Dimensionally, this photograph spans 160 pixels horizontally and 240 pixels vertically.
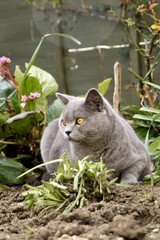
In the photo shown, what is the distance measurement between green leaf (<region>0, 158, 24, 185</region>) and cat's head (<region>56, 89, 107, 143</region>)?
61 centimetres

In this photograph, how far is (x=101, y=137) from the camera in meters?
3.92

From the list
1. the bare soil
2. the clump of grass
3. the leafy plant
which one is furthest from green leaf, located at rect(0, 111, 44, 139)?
the clump of grass

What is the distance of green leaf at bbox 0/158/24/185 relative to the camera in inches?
170

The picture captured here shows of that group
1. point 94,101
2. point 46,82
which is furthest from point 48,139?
point 46,82

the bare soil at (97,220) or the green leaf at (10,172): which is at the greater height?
the bare soil at (97,220)

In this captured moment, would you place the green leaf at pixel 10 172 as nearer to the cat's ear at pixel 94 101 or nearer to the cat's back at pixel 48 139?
the cat's back at pixel 48 139

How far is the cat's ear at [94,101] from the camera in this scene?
151 inches

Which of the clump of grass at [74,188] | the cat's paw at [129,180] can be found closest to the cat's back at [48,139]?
the cat's paw at [129,180]

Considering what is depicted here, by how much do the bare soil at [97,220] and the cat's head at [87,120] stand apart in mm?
637

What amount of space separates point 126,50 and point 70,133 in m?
3.72

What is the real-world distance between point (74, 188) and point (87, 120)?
1.04 meters

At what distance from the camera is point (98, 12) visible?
7.54 meters

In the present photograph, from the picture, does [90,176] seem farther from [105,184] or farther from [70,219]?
[70,219]

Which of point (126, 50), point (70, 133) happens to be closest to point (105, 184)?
point (70, 133)
